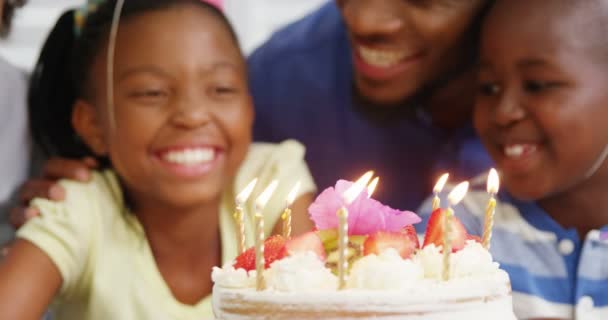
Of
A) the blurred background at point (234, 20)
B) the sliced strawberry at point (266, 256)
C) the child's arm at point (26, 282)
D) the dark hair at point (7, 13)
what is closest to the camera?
the sliced strawberry at point (266, 256)

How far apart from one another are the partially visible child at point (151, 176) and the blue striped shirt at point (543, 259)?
15.4 inches

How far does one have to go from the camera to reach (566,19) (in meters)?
1.41

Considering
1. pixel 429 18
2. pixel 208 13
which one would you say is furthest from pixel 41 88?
pixel 429 18

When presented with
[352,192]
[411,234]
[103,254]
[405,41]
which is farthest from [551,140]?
[103,254]

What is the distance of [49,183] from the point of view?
150 cm

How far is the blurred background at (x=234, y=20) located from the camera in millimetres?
2285

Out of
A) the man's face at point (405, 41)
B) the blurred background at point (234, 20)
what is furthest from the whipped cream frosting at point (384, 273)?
the blurred background at point (234, 20)

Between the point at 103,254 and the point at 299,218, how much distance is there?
1.28 ft

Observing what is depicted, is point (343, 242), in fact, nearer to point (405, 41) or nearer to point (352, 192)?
point (352, 192)

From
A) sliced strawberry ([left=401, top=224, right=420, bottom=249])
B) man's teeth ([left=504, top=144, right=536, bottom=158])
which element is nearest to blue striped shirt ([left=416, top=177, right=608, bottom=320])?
man's teeth ([left=504, top=144, right=536, bottom=158])

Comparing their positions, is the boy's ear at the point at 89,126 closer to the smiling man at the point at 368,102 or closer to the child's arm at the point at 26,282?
the child's arm at the point at 26,282

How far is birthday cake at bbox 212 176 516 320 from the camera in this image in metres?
0.80

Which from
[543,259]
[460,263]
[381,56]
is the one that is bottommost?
[543,259]

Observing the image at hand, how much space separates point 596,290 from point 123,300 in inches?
34.8
